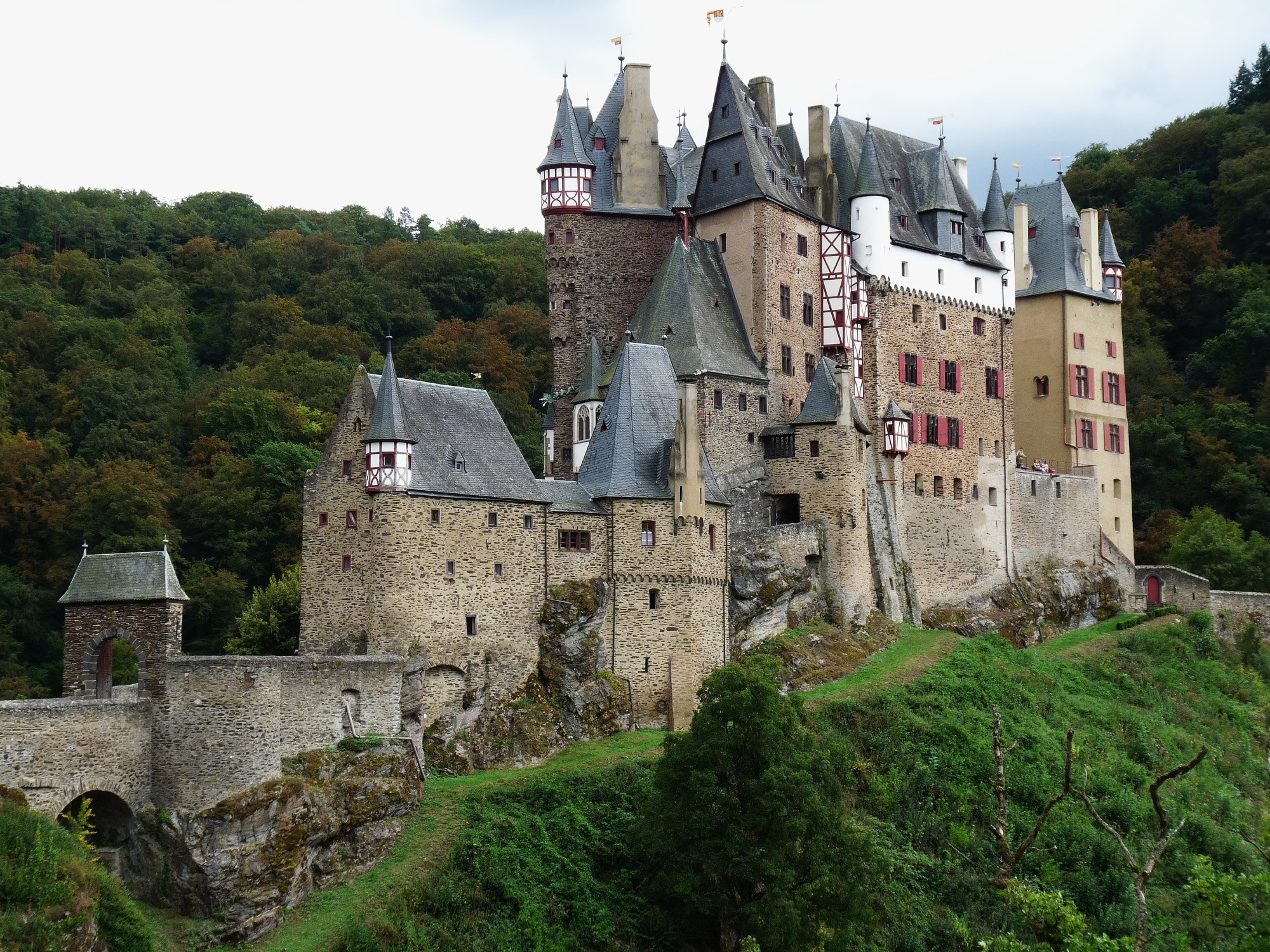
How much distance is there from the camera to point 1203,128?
296ft

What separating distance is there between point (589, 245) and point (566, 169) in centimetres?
261

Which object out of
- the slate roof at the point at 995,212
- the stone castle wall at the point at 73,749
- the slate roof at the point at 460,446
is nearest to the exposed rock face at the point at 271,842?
the stone castle wall at the point at 73,749

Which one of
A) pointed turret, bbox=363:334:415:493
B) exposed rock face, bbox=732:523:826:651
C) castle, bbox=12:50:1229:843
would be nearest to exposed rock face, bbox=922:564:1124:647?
castle, bbox=12:50:1229:843

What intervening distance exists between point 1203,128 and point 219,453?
190ft

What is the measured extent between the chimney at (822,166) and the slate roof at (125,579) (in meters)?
28.3

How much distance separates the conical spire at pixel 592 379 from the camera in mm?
52000

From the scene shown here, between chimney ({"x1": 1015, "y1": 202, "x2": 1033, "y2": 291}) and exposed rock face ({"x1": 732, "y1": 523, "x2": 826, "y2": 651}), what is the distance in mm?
20011

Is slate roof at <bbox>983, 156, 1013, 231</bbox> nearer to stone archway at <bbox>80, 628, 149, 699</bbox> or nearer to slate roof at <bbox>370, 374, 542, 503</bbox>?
slate roof at <bbox>370, 374, 542, 503</bbox>

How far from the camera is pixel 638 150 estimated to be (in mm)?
55906

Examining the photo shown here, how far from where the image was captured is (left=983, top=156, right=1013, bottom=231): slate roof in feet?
206

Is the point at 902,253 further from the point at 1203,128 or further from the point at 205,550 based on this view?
the point at 1203,128

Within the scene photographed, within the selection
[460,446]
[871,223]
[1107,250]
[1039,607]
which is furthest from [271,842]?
[1107,250]

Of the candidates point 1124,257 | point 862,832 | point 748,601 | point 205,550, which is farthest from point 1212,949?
point 1124,257

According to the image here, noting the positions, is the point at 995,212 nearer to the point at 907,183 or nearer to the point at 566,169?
the point at 907,183
